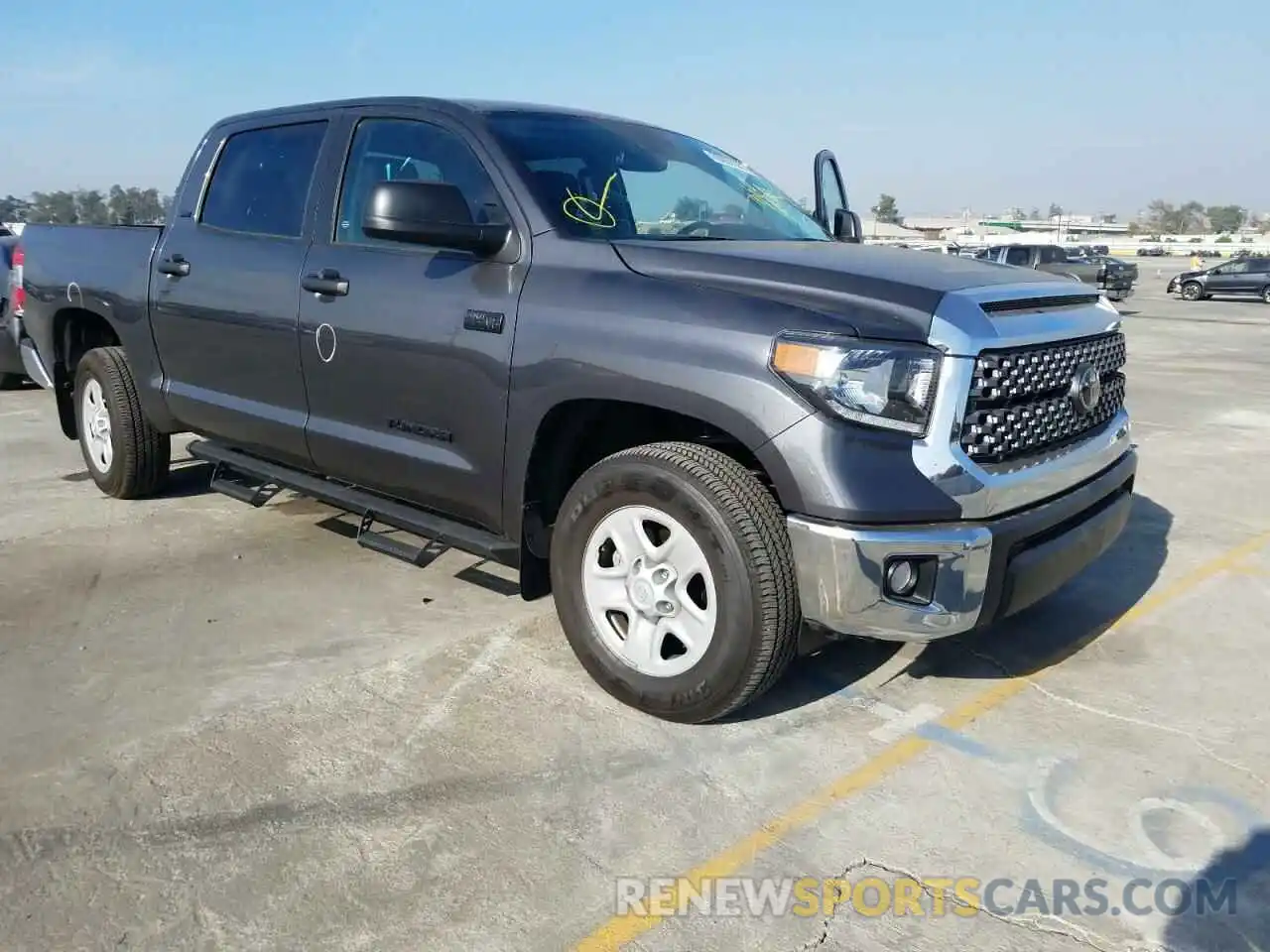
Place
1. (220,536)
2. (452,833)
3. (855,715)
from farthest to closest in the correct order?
(220,536)
(855,715)
(452,833)

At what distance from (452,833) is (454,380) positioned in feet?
5.19

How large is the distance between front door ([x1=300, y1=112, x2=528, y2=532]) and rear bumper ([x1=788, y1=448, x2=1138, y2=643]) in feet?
4.02

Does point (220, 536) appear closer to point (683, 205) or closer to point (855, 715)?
point (683, 205)

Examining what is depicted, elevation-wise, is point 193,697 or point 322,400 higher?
point 322,400

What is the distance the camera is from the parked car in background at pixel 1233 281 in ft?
106

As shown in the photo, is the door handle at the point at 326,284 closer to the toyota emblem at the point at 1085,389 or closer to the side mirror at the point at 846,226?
the side mirror at the point at 846,226

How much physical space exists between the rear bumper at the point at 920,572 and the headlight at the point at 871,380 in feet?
0.98

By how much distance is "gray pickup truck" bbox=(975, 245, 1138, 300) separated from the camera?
27.4 meters

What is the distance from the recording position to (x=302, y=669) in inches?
142

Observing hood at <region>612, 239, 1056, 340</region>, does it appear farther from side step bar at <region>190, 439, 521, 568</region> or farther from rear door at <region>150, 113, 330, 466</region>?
rear door at <region>150, 113, 330, 466</region>

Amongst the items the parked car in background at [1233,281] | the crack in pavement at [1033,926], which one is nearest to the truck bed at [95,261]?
the crack in pavement at [1033,926]

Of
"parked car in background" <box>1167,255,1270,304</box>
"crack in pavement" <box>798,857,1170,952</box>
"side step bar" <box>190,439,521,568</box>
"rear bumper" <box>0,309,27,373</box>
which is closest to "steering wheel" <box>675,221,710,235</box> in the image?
"side step bar" <box>190,439,521,568</box>

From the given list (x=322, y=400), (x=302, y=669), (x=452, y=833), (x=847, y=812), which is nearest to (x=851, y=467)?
(x=847, y=812)

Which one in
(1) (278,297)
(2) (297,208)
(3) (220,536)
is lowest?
(3) (220,536)
